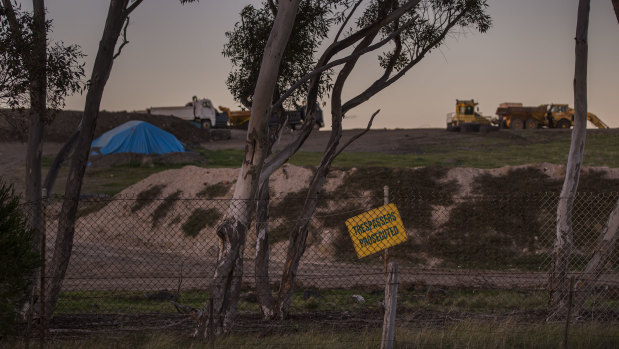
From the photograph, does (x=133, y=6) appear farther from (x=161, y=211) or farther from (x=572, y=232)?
(x=161, y=211)

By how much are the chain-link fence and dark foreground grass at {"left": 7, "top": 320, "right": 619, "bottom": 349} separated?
893mm

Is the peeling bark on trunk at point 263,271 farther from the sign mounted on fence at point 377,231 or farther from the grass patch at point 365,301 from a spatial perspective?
the sign mounted on fence at point 377,231

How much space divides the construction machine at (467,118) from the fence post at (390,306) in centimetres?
4779

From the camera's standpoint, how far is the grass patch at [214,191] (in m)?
27.0

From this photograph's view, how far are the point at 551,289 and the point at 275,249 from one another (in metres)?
12.0

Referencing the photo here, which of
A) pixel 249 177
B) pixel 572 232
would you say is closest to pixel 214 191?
pixel 572 232

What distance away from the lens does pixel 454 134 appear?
5425cm

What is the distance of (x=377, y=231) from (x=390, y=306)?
1.21 metres

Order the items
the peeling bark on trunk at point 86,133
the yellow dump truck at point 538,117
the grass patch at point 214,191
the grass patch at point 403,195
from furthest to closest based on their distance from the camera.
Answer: the yellow dump truck at point 538,117
the grass patch at point 214,191
the grass patch at point 403,195
the peeling bark on trunk at point 86,133

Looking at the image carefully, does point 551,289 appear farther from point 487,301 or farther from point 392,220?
point 392,220

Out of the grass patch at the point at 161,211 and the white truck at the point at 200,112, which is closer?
the grass patch at the point at 161,211

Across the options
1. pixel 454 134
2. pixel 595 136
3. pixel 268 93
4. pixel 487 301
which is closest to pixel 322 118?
pixel 454 134

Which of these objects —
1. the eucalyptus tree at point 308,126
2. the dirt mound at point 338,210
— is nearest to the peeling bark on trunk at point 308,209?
the eucalyptus tree at point 308,126

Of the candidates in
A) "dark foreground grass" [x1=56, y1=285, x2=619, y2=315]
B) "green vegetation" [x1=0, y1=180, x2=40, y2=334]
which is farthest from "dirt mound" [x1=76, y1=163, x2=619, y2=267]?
"green vegetation" [x1=0, y1=180, x2=40, y2=334]
